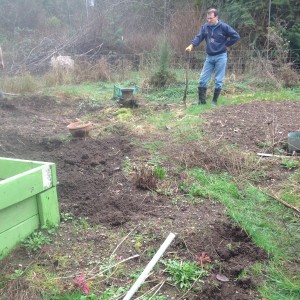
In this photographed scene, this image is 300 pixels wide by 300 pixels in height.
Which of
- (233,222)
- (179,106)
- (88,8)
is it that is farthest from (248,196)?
(88,8)

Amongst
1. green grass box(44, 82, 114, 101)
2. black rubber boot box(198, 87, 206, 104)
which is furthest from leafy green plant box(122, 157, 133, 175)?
green grass box(44, 82, 114, 101)

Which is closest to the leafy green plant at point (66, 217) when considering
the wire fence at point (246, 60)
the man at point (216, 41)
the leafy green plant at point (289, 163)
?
the leafy green plant at point (289, 163)

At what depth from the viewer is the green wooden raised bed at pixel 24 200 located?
277 centimetres

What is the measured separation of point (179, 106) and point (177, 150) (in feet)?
11.7

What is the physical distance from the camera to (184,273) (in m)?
2.62

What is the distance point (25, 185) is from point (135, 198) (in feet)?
4.02

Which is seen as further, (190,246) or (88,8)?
(88,8)

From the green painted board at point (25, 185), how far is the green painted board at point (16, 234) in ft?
0.75

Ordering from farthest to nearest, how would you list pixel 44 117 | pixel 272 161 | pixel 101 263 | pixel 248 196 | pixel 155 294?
pixel 44 117, pixel 272 161, pixel 248 196, pixel 101 263, pixel 155 294

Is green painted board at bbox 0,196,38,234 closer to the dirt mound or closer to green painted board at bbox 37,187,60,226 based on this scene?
green painted board at bbox 37,187,60,226

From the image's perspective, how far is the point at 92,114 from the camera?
834 cm

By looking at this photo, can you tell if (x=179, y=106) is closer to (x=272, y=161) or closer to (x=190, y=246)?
(x=272, y=161)

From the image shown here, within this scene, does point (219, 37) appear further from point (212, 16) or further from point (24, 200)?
point (24, 200)

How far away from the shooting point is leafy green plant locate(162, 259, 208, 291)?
2.56 meters
